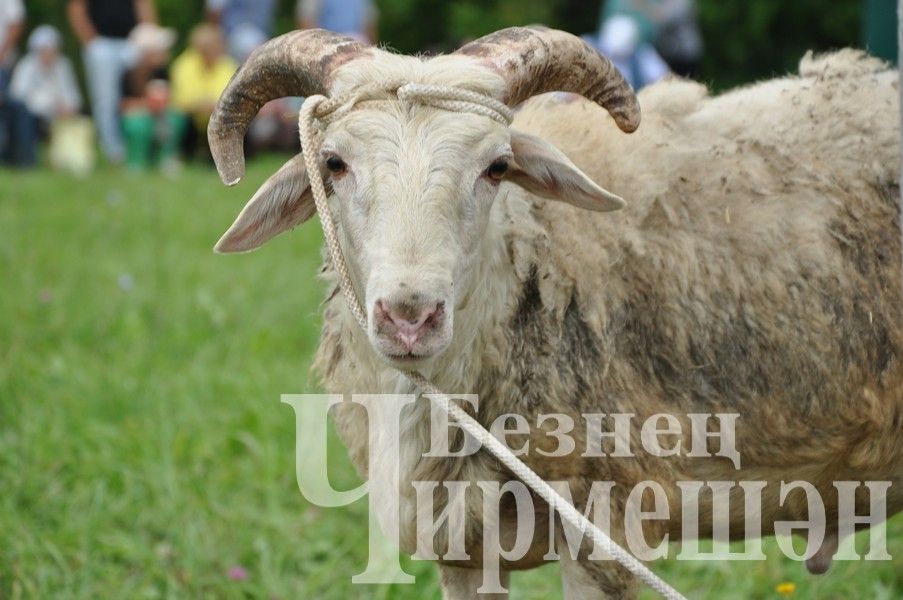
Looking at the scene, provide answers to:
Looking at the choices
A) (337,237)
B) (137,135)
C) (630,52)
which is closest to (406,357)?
(337,237)

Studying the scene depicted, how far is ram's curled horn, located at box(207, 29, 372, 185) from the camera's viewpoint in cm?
313

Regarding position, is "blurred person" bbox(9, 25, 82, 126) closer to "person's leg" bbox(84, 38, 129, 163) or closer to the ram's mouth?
"person's leg" bbox(84, 38, 129, 163)

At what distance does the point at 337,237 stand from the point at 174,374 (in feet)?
10.3

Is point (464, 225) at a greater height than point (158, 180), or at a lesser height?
lesser

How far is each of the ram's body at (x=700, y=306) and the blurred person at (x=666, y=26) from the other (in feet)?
23.8

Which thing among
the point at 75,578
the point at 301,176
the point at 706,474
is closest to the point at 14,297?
the point at 75,578

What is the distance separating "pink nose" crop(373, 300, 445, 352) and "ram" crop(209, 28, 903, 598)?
6.7 inches

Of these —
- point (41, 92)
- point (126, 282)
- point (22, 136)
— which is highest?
point (41, 92)

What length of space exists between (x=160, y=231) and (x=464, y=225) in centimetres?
666

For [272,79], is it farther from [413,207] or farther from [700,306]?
[700,306]

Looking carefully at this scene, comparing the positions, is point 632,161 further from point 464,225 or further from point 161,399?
point 161,399

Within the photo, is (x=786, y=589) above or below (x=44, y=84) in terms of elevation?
below

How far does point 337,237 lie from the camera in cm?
313

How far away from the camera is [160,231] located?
9.24 meters
